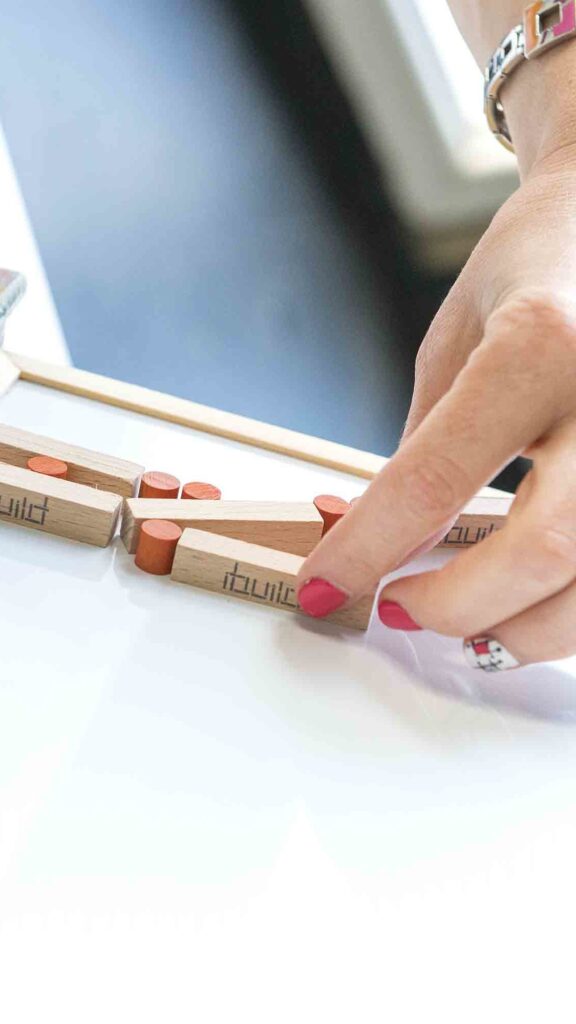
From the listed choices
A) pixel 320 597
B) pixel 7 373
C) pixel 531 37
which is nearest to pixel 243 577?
pixel 320 597

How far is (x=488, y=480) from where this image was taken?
0.76 metres

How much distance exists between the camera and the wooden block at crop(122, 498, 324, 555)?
861mm

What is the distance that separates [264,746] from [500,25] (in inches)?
32.7

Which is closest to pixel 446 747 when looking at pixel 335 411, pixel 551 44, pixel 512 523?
pixel 512 523

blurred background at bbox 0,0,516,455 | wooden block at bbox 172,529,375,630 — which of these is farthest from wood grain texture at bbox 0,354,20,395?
blurred background at bbox 0,0,516,455

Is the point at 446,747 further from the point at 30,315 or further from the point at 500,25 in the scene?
the point at 30,315

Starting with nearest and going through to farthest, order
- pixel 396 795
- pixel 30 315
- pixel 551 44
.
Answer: pixel 396 795 < pixel 551 44 < pixel 30 315

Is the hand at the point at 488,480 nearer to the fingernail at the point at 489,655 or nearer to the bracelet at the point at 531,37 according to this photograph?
the fingernail at the point at 489,655

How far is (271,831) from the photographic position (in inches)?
22.5

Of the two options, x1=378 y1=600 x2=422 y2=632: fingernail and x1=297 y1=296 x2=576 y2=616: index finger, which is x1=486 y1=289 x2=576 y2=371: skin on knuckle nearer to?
x1=297 y1=296 x2=576 y2=616: index finger

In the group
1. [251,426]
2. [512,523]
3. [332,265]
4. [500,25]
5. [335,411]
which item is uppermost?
[500,25]

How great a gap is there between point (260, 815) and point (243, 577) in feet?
0.84

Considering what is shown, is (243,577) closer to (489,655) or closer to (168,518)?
(168,518)

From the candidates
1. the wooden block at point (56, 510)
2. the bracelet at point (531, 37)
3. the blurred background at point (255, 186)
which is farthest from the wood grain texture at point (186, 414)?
Result: the blurred background at point (255, 186)
